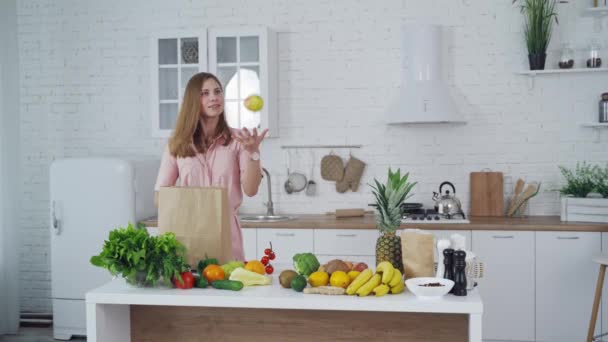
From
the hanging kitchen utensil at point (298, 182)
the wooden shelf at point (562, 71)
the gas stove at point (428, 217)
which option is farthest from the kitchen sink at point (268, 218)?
the wooden shelf at point (562, 71)

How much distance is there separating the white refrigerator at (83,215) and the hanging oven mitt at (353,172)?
5.20 ft

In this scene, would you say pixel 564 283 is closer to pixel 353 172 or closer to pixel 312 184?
pixel 353 172

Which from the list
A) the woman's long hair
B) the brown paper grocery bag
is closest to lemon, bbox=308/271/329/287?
the brown paper grocery bag

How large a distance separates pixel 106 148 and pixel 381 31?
254 cm

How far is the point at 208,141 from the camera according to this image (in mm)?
3119

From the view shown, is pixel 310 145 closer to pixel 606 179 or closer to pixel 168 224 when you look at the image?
pixel 606 179

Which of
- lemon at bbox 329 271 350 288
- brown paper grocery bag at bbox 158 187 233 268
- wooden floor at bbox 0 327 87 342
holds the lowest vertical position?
wooden floor at bbox 0 327 87 342

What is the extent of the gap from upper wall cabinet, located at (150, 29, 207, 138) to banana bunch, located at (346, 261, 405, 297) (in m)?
3.18

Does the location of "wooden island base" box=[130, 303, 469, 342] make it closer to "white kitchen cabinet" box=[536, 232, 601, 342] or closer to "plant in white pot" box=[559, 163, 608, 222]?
"white kitchen cabinet" box=[536, 232, 601, 342]

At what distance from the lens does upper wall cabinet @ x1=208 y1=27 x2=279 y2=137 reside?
16.7ft

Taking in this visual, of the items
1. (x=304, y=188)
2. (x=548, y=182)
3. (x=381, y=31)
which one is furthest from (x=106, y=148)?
(x=548, y=182)

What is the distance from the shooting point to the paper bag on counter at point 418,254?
8.24 feet

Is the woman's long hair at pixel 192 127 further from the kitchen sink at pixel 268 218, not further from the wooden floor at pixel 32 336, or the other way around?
the wooden floor at pixel 32 336

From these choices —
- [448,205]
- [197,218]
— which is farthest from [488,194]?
[197,218]
